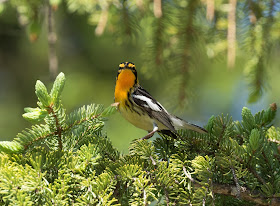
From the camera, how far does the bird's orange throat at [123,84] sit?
3007 mm

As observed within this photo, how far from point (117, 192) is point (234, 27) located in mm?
1575

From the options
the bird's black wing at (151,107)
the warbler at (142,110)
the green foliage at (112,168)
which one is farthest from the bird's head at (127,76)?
the green foliage at (112,168)

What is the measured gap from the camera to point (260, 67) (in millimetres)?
2840

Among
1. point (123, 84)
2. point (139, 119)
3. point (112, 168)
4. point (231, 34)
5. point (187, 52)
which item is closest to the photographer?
point (112, 168)

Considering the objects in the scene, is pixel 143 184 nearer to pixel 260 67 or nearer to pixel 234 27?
pixel 234 27

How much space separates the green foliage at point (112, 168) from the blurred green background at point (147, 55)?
10.5 inches

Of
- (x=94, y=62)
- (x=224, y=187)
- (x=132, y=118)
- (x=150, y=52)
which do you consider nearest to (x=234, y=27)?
(x=150, y=52)

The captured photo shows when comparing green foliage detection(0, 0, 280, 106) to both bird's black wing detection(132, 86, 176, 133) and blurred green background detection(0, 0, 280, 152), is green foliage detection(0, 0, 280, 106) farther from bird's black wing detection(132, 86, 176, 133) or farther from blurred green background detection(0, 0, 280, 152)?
bird's black wing detection(132, 86, 176, 133)

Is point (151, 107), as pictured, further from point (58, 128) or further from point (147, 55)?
point (58, 128)

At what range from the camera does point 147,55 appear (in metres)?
2.83

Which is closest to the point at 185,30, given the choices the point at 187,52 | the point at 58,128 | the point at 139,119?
the point at 187,52

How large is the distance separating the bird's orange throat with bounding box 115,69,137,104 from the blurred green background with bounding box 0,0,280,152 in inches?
4.9

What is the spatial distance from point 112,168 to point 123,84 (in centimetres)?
163

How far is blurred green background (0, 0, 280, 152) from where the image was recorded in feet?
8.82
